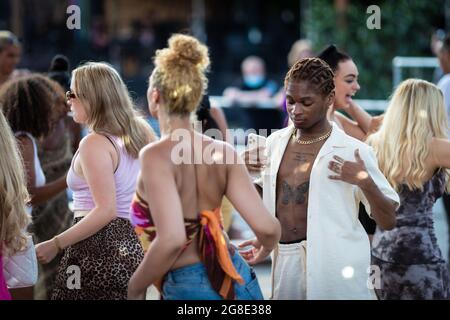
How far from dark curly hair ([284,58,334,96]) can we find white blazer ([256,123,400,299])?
Result: 0.90ft

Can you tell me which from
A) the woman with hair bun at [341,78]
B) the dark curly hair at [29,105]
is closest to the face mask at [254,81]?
the woman with hair bun at [341,78]

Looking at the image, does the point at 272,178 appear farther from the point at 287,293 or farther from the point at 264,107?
the point at 264,107

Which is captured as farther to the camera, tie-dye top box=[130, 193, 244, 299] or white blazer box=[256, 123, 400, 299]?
white blazer box=[256, 123, 400, 299]

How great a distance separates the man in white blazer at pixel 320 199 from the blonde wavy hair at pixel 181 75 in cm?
66

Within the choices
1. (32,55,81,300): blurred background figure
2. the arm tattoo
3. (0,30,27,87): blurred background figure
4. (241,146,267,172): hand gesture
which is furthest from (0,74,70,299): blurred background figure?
the arm tattoo

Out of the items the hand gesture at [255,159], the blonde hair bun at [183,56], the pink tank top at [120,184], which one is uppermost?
the blonde hair bun at [183,56]

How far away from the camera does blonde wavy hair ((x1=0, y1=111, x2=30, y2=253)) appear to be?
4.09 metres

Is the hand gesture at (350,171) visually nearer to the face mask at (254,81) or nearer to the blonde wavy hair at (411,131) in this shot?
the blonde wavy hair at (411,131)

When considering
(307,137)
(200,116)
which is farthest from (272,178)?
(200,116)

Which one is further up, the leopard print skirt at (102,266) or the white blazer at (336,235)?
the white blazer at (336,235)

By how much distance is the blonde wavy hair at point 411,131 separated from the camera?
4914 millimetres

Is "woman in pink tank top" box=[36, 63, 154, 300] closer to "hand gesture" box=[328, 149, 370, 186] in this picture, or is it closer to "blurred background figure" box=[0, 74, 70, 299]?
"blurred background figure" box=[0, 74, 70, 299]
